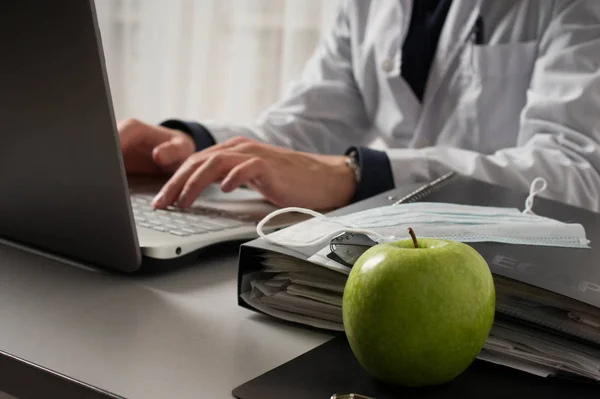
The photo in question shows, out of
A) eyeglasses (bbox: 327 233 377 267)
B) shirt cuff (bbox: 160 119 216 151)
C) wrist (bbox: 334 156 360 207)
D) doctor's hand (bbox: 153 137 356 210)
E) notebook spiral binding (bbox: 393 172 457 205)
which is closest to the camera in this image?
eyeglasses (bbox: 327 233 377 267)

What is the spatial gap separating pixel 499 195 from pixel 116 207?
420 millimetres

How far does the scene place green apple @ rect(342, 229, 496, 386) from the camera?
0.48m

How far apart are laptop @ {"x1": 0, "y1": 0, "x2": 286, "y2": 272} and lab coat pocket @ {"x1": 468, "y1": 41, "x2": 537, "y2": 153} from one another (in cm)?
72

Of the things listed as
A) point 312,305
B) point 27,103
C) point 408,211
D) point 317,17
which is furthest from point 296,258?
point 317,17

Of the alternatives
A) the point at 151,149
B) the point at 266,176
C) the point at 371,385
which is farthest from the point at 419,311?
the point at 151,149

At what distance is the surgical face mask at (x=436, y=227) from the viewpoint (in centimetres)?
63

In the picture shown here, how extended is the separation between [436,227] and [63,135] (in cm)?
33

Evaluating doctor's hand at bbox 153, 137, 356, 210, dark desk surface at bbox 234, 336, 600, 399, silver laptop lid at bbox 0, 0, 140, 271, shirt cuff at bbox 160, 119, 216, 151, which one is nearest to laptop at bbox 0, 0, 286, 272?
silver laptop lid at bbox 0, 0, 140, 271

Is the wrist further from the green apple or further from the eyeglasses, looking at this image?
the green apple

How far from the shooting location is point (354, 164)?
108 centimetres

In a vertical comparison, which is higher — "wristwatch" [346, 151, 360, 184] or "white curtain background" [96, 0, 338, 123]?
"wristwatch" [346, 151, 360, 184]

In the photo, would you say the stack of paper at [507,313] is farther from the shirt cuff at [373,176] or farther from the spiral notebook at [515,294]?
the shirt cuff at [373,176]

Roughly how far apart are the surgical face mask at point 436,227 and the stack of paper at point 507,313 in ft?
0.10

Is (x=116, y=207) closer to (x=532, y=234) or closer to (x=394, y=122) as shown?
(x=532, y=234)
